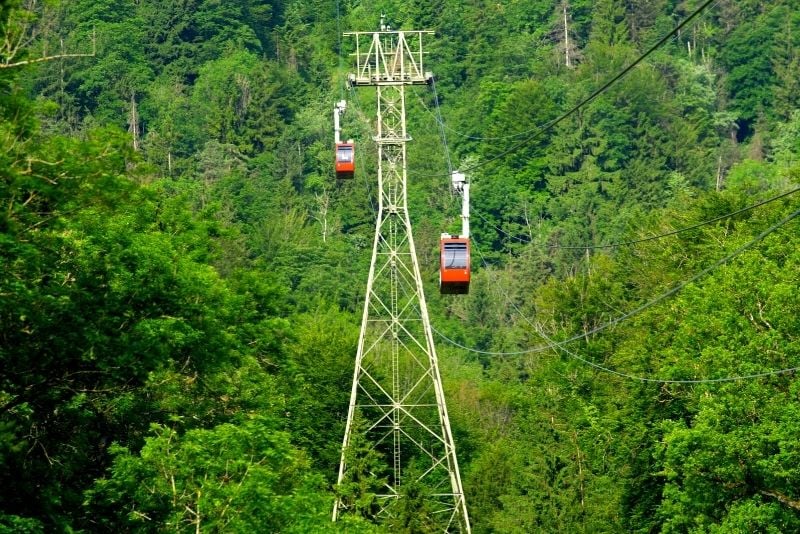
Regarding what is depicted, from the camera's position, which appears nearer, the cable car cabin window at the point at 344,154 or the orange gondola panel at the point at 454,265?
the orange gondola panel at the point at 454,265

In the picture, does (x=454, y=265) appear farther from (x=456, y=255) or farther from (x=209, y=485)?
(x=209, y=485)

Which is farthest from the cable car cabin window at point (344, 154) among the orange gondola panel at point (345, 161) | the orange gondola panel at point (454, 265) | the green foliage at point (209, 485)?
the green foliage at point (209, 485)

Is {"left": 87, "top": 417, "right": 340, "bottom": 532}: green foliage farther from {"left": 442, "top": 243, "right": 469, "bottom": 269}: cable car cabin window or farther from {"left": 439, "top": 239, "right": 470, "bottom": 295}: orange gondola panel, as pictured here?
{"left": 442, "top": 243, "right": 469, "bottom": 269}: cable car cabin window

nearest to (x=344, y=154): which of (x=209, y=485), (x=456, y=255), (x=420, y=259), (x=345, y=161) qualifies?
(x=345, y=161)

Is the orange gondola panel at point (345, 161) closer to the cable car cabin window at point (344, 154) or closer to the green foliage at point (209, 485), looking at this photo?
the cable car cabin window at point (344, 154)

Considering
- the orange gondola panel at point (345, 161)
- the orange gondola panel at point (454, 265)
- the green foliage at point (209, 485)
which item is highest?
the orange gondola panel at point (345, 161)

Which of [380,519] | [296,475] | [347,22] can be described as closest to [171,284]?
[296,475]

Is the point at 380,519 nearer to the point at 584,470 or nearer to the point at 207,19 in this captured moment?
the point at 584,470

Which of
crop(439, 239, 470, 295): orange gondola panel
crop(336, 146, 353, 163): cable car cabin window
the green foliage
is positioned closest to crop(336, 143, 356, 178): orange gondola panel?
crop(336, 146, 353, 163): cable car cabin window
